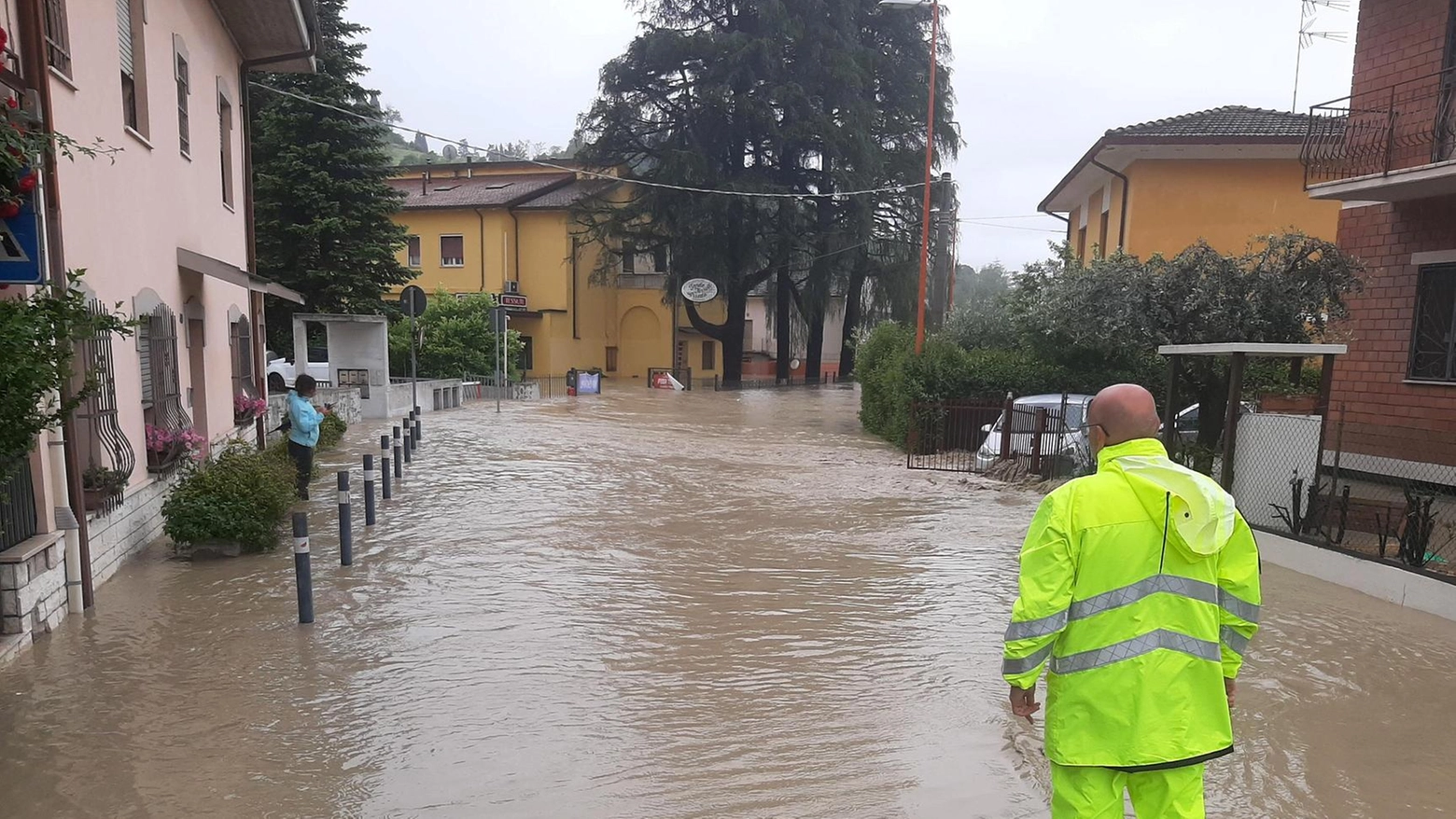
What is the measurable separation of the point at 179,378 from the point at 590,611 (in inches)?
A: 240

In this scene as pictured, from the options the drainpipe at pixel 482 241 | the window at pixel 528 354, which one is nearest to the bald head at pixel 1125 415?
the window at pixel 528 354

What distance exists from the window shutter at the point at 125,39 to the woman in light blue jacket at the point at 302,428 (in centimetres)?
352

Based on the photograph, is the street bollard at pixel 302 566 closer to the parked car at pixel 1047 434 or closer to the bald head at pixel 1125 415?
the bald head at pixel 1125 415

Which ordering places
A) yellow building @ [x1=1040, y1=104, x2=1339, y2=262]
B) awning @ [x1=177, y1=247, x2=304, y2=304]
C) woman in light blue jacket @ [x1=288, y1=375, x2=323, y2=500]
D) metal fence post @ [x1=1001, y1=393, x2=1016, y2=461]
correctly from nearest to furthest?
1. awning @ [x1=177, y1=247, x2=304, y2=304]
2. woman in light blue jacket @ [x1=288, y1=375, x2=323, y2=500]
3. metal fence post @ [x1=1001, y1=393, x2=1016, y2=461]
4. yellow building @ [x1=1040, y1=104, x2=1339, y2=262]

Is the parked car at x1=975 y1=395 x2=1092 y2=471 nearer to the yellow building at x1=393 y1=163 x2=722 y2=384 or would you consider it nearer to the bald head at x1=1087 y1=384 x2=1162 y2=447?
the bald head at x1=1087 y1=384 x2=1162 y2=447

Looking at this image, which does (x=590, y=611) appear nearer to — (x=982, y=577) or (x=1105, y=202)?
(x=982, y=577)

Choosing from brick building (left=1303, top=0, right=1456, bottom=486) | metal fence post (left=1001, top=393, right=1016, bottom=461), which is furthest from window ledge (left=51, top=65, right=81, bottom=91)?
brick building (left=1303, top=0, right=1456, bottom=486)

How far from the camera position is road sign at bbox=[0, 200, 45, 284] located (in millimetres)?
4449

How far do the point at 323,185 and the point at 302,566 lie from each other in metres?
18.3

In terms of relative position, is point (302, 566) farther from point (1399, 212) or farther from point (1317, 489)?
point (1399, 212)

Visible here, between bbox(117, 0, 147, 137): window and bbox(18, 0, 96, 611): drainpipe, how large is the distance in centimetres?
301

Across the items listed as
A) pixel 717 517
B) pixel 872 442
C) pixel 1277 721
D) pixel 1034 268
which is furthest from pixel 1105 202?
pixel 1277 721

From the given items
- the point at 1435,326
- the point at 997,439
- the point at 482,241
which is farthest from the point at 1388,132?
the point at 482,241

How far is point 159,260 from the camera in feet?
30.7
